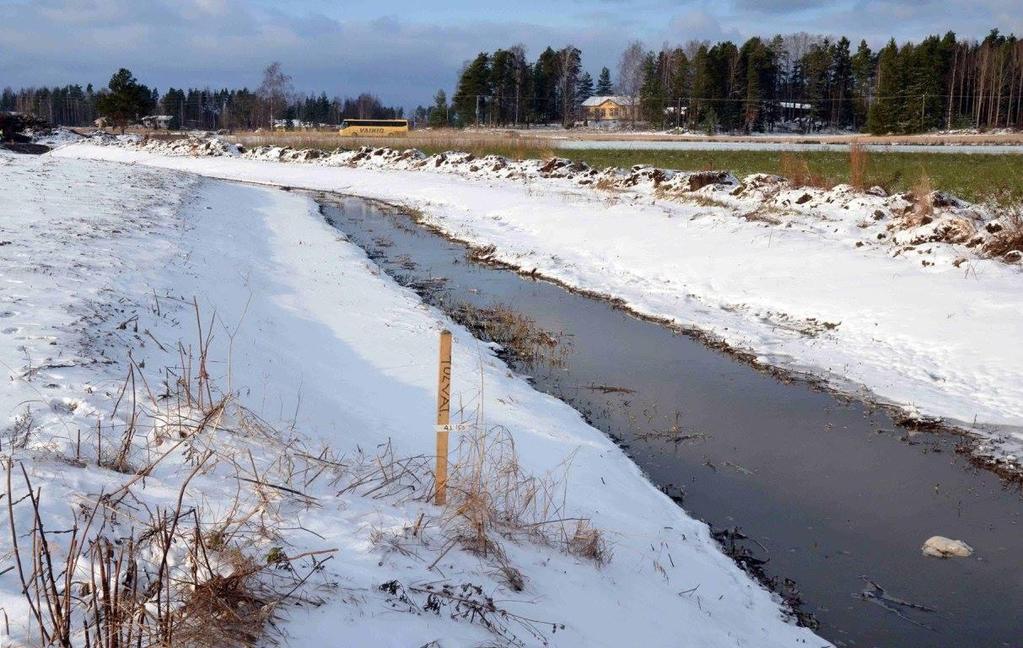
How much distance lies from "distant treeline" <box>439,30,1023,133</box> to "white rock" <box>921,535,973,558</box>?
213 ft

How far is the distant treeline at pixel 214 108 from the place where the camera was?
108125 mm

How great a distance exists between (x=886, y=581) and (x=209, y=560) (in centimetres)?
432

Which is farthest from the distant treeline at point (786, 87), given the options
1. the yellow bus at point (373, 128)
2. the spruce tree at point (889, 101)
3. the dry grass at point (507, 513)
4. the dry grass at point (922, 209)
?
the dry grass at point (507, 513)

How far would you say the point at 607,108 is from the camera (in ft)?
326

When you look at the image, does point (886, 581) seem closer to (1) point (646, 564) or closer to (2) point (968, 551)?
(2) point (968, 551)

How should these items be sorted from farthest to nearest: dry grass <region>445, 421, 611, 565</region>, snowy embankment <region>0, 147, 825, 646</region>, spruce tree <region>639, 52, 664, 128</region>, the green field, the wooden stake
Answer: spruce tree <region>639, 52, 664, 128</region>
the green field
the wooden stake
dry grass <region>445, 421, 611, 565</region>
snowy embankment <region>0, 147, 825, 646</region>

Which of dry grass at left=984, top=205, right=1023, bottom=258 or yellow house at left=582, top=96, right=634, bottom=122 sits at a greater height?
yellow house at left=582, top=96, right=634, bottom=122

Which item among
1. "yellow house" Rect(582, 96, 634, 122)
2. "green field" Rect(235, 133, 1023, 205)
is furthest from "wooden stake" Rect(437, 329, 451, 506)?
"yellow house" Rect(582, 96, 634, 122)

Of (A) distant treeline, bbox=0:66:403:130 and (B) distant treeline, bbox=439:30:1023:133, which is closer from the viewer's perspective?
(B) distant treeline, bbox=439:30:1023:133

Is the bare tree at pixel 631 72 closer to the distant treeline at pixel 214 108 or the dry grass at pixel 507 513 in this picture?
the distant treeline at pixel 214 108

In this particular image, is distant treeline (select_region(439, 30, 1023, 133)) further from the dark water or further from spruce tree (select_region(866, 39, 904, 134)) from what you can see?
the dark water

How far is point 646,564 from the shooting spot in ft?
16.9

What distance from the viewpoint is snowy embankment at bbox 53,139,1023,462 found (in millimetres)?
9266

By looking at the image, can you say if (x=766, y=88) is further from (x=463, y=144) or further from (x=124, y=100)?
(x=124, y=100)
